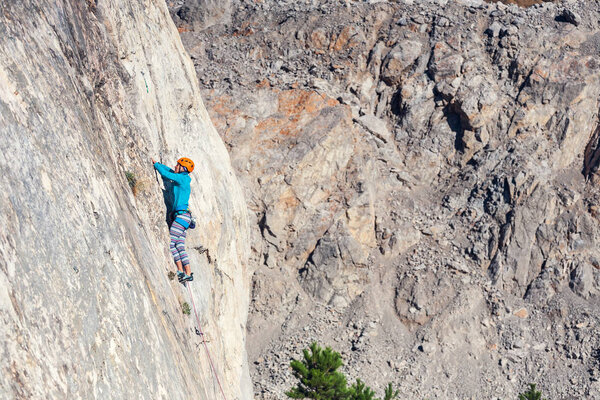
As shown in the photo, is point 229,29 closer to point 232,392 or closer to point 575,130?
point 575,130

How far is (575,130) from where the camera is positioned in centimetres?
3241

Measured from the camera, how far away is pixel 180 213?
11.4 meters

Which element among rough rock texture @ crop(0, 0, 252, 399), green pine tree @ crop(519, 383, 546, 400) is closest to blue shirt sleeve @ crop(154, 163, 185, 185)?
rough rock texture @ crop(0, 0, 252, 399)

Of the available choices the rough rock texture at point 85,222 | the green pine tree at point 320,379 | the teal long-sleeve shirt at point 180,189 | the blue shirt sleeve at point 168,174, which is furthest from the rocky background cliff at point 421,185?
the blue shirt sleeve at point 168,174

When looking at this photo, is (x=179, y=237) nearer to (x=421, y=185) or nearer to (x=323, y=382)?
(x=323, y=382)

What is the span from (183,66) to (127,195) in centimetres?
747

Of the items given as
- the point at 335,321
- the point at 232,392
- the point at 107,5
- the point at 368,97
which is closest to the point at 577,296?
the point at 335,321

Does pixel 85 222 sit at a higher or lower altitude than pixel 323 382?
higher

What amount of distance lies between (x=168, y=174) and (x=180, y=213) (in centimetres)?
73

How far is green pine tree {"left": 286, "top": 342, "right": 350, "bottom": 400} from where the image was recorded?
2173 centimetres

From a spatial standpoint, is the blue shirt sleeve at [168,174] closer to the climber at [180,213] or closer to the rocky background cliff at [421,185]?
the climber at [180,213]

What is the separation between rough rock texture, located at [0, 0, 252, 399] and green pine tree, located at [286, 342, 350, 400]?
31.8 ft

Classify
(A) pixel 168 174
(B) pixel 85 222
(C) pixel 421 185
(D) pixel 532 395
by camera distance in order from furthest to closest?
(C) pixel 421 185
(D) pixel 532 395
(A) pixel 168 174
(B) pixel 85 222

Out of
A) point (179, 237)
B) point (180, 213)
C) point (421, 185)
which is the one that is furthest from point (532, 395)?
point (180, 213)
